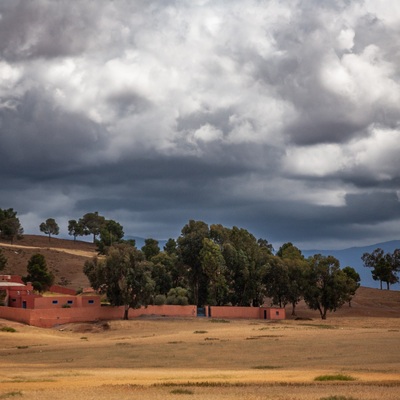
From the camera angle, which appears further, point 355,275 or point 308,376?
point 355,275

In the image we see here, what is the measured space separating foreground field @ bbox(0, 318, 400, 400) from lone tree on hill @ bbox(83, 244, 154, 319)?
7.19 m

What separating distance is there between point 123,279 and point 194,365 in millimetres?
40972

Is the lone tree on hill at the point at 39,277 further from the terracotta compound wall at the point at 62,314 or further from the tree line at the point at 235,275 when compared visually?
the terracotta compound wall at the point at 62,314

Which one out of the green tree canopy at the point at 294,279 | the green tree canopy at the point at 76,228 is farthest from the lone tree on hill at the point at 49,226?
the green tree canopy at the point at 294,279

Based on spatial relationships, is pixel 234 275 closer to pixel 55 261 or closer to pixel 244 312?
pixel 244 312

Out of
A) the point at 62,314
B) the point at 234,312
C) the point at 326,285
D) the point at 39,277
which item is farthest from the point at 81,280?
the point at 62,314

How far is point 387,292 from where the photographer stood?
14862cm

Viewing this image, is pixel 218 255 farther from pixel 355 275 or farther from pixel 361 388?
pixel 361 388

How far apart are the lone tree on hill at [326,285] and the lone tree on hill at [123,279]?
2931 centimetres

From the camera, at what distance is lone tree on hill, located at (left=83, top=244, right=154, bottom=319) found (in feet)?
271

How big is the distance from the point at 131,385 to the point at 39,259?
82.7 meters

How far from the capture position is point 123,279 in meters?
82.3

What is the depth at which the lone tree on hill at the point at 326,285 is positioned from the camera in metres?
100

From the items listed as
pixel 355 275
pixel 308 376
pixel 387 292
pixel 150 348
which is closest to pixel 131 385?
pixel 308 376
